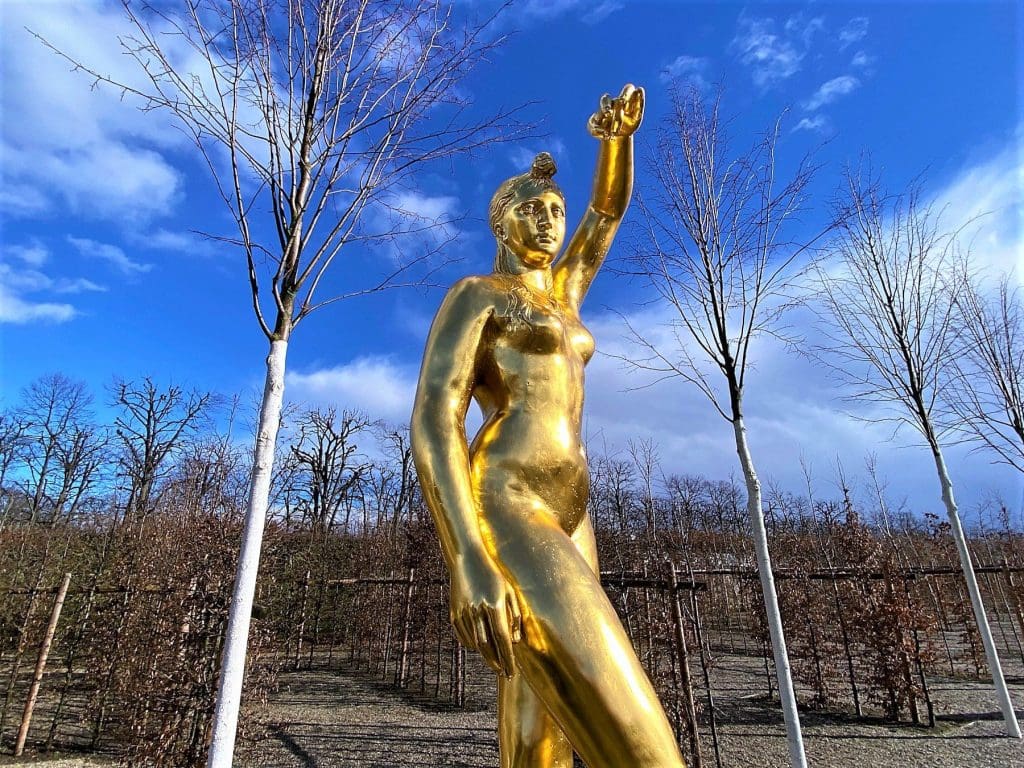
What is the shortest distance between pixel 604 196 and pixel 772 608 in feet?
16.7

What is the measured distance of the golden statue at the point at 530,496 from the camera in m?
1.54

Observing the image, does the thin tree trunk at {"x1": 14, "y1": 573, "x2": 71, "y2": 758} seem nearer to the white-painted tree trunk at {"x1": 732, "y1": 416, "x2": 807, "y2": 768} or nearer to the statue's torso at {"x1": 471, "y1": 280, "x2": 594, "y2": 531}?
the white-painted tree trunk at {"x1": 732, "y1": 416, "x2": 807, "y2": 768}

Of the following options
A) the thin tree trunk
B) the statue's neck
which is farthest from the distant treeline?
the statue's neck

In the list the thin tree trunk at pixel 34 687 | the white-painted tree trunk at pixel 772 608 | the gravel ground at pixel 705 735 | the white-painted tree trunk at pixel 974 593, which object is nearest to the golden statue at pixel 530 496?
the white-painted tree trunk at pixel 772 608

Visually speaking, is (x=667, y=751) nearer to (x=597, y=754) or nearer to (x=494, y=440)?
(x=597, y=754)

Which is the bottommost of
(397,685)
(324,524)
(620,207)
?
(397,685)

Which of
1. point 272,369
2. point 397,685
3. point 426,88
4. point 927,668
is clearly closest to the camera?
point 272,369

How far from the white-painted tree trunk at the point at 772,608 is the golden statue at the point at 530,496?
15.4 ft

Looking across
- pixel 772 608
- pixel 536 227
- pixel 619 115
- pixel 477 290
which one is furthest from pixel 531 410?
pixel 772 608

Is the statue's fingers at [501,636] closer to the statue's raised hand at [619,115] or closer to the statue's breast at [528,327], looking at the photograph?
the statue's breast at [528,327]

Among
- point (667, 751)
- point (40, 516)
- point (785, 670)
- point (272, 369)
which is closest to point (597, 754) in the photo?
point (667, 751)

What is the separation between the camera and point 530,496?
1832mm

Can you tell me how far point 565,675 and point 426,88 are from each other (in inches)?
220

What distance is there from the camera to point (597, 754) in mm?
1496
